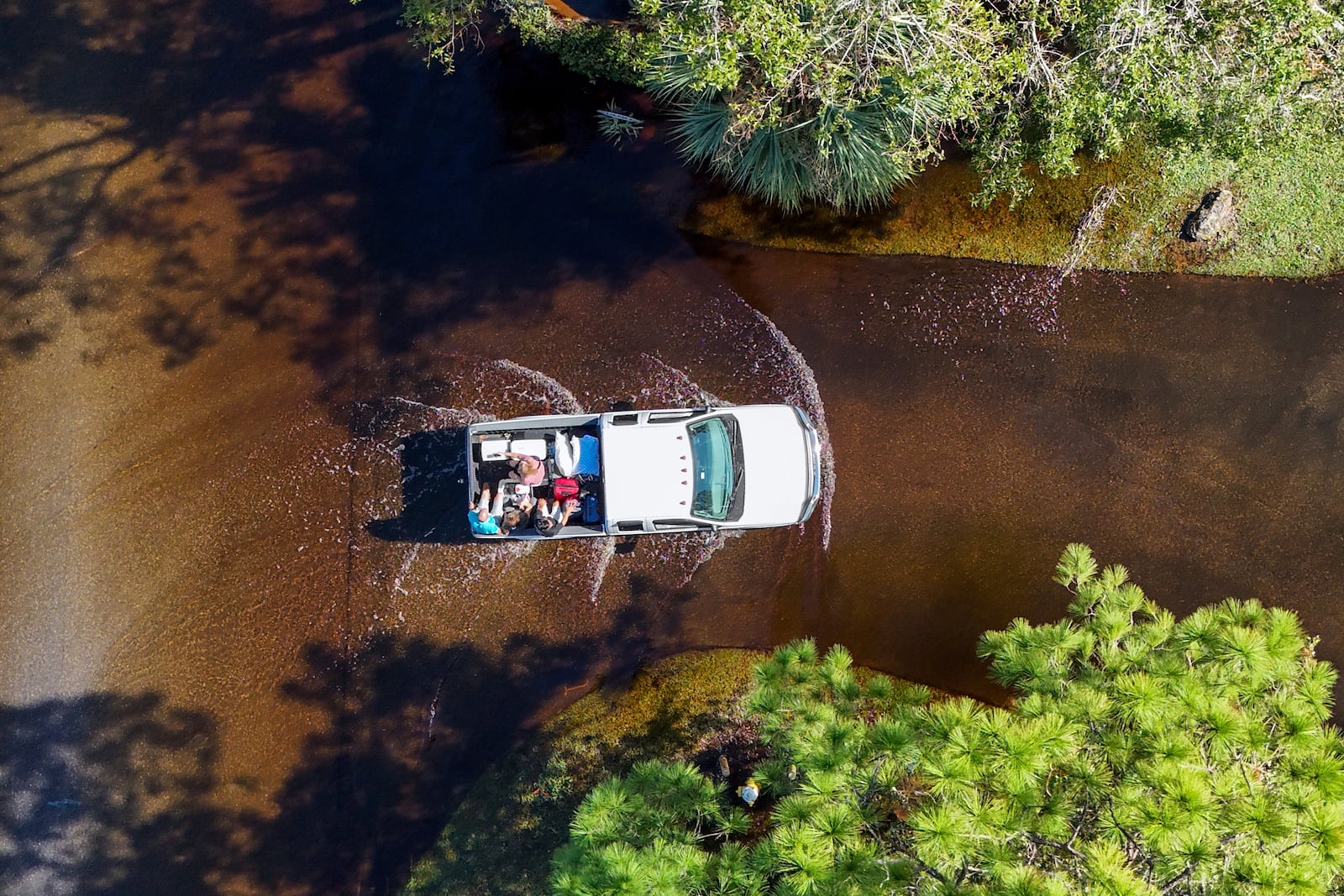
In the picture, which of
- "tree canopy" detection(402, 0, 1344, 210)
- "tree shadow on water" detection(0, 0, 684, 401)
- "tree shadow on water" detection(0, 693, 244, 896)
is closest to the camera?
"tree canopy" detection(402, 0, 1344, 210)

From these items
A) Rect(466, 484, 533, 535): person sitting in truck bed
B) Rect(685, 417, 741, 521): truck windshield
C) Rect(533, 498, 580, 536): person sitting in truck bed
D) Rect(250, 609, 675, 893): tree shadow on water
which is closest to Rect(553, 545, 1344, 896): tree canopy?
Rect(685, 417, 741, 521): truck windshield

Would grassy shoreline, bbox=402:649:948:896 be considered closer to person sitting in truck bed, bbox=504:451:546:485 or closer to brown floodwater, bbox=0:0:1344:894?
brown floodwater, bbox=0:0:1344:894

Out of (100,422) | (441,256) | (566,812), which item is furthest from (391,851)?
(441,256)

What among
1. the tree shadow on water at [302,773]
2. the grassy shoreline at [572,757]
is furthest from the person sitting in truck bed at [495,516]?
the grassy shoreline at [572,757]

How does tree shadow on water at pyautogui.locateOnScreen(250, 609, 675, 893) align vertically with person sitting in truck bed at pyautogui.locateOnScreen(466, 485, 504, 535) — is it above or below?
below

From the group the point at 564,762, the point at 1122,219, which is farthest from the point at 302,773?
the point at 1122,219

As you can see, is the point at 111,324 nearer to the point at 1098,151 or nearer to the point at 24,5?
the point at 24,5

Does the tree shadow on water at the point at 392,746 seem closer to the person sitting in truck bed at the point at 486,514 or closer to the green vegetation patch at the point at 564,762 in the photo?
the green vegetation patch at the point at 564,762
